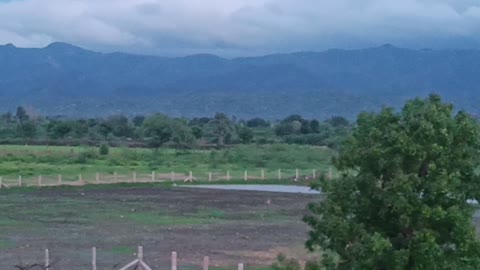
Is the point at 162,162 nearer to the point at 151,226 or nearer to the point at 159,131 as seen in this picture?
the point at 159,131

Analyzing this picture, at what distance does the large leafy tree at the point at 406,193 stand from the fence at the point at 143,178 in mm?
49090

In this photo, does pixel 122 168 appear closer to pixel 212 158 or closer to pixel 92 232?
pixel 212 158

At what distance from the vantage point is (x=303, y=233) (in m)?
36.2

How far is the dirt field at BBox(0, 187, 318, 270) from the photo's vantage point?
29.0 m

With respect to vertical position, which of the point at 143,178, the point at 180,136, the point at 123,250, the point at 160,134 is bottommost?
the point at 123,250

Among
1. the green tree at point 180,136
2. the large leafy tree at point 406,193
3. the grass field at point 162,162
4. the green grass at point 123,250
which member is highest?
the green tree at point 180,136

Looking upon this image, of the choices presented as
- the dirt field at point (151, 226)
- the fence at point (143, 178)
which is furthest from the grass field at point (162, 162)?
the dirt field at point (151, 226)

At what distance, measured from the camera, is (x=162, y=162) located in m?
85.2

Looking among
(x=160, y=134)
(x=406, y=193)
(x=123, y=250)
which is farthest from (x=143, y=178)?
(x=406, y=193)

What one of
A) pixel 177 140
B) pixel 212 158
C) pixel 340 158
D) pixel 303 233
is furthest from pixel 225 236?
pixel 177 140

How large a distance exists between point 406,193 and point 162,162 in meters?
75.4

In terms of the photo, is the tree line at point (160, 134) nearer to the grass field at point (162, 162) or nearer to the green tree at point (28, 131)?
the green tree at point (28, 131)

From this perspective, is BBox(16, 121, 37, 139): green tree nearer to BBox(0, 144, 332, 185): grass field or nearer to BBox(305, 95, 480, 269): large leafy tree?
BBox(0, 144, 332, 185): grass field

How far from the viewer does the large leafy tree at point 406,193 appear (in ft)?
33.9
